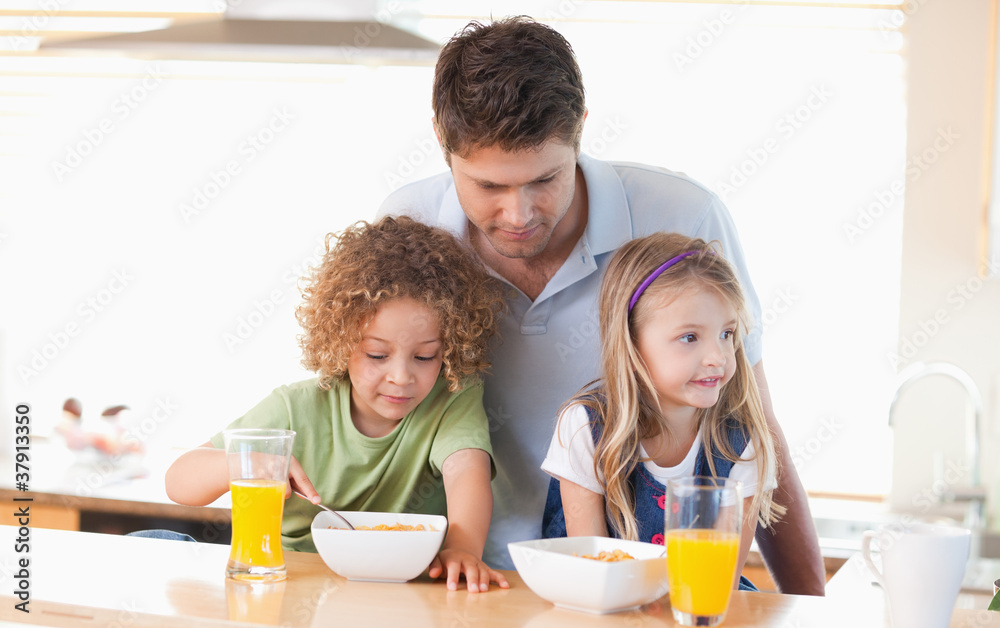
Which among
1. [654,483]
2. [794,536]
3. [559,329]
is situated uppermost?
[559,329]

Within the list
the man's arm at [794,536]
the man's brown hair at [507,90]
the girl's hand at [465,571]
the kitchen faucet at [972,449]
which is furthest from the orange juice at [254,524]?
the kitchen faucet at [972,449]

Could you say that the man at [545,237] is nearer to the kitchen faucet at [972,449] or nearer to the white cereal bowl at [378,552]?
the white cereal bowl at [378,552]

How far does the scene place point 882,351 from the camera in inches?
122

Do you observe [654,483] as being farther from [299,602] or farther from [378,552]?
[299,602]

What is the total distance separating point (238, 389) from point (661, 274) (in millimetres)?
2503

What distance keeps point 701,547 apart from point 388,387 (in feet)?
2.10

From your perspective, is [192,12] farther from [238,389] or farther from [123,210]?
[238,389]

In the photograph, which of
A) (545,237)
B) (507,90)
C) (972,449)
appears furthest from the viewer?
(972,449)

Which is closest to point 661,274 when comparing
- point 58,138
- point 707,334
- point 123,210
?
point 707,334

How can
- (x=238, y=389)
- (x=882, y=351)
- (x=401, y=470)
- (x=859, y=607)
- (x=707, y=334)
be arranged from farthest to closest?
(x=238, y=389) → (x=882, y=351) → (x=401, y=470) → (x=707, y=334) → (x=859, y=607)

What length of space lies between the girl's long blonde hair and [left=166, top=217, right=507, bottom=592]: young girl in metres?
0.20

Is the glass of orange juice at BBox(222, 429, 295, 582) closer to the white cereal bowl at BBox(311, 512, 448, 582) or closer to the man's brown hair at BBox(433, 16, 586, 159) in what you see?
the white cereal bowl at BBox(311, 512, 448, 582)

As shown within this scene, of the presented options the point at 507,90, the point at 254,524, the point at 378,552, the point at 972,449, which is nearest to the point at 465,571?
the point at 378,552

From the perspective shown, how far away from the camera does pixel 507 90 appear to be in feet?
4.46
